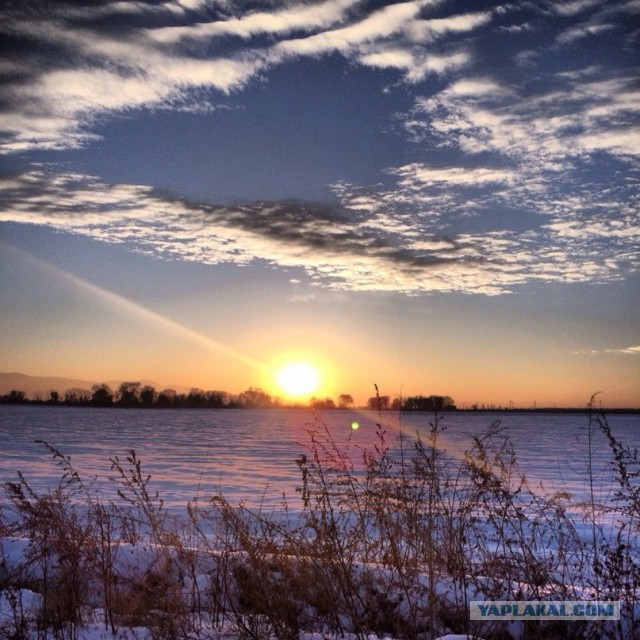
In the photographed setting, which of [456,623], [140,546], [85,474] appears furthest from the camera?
[85,474]

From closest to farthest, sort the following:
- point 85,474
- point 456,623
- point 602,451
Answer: point 456,623, point 85,474, point 602,451

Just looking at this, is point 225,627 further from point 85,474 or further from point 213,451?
point 213,451

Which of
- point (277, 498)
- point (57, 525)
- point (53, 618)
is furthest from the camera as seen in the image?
point (277, 498)

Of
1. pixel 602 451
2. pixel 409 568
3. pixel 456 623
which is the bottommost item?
pixel 602 451

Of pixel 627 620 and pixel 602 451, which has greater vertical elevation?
pixel 627 620

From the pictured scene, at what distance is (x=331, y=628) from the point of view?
5203 millimetres

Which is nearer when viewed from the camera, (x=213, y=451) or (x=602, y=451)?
(x=213, y=451)

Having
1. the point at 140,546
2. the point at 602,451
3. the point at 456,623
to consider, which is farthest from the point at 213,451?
the point at 456,623

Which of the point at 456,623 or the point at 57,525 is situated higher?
the point at 57,525

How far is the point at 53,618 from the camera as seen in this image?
5.08m

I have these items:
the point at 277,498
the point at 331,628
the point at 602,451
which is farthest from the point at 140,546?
the point at 602,451

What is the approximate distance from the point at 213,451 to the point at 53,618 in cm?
3110

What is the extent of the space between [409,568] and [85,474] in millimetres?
18330

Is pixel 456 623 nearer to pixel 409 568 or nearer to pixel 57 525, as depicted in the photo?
pixel 409 568
